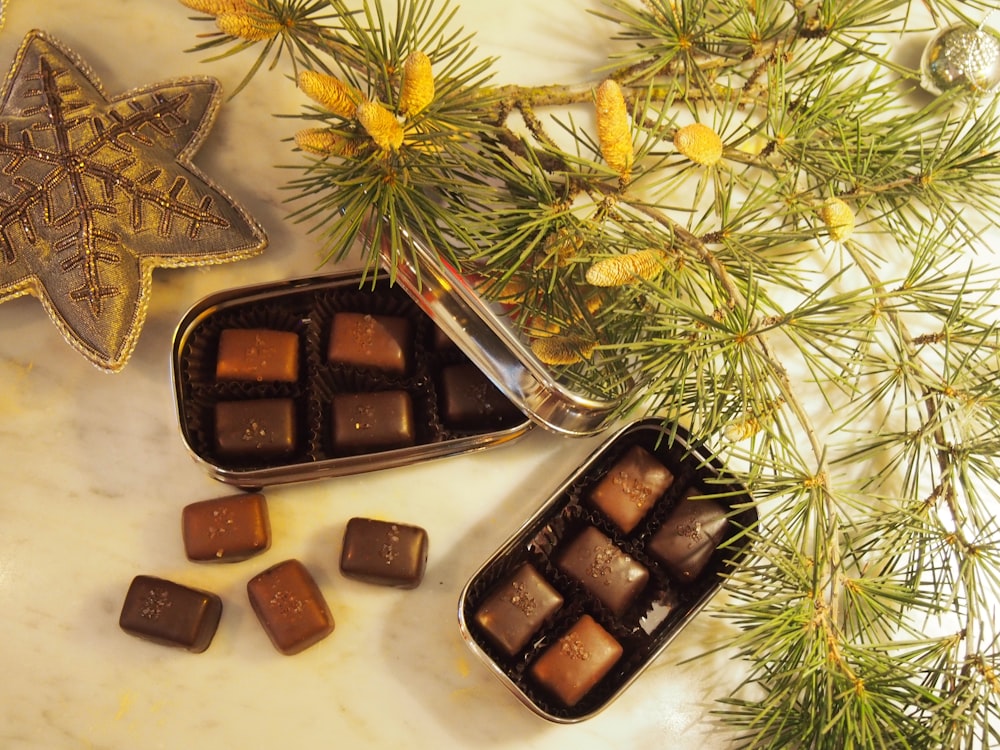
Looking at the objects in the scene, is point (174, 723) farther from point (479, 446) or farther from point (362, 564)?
point (479, 446)

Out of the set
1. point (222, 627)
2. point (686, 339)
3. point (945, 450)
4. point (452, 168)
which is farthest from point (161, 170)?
point (945, 450)

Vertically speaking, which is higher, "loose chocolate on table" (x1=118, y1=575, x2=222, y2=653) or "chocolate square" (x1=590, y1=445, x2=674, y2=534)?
"chocolate square" (x1=590, y1=445, x2=674, y2=534)

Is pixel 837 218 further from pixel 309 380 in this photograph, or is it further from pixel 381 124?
pixel 309 380

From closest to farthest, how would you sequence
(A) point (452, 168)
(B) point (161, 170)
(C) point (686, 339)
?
(C) point (686, 339) < (A) point (452, 168) < (B) point (161, 170)

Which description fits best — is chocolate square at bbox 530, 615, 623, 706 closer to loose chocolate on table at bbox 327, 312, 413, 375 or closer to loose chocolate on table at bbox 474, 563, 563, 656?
loose chocolate on table at bbox 474, 563, 563, 656

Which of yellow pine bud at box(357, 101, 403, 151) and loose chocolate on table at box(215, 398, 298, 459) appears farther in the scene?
loose chocolate on table at box(215, 398, 298, 459)

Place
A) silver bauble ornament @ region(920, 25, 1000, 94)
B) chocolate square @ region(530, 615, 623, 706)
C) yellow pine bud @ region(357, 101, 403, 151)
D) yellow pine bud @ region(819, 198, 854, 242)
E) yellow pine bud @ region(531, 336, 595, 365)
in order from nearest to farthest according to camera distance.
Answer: yellow pine bud @ region(357, 101, 403, 151)
yellow pine bud @ region(819, 198, 854, 242)
yellow pine bud @ region(531, 336, 595, 365)
chocolate square @ region(530, 615, 623, 706)
silver bauble ornament @ region(920, 25, 1000, 94)

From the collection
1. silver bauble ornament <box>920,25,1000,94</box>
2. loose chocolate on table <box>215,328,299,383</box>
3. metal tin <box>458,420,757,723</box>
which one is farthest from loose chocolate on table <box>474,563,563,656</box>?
silver bauble ornament <box>920,25,1000,94</box>

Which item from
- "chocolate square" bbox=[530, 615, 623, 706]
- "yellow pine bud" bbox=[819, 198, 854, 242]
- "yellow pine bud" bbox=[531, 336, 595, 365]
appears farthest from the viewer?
"chocolate square" bbox=[530, 615, 623, 706]
